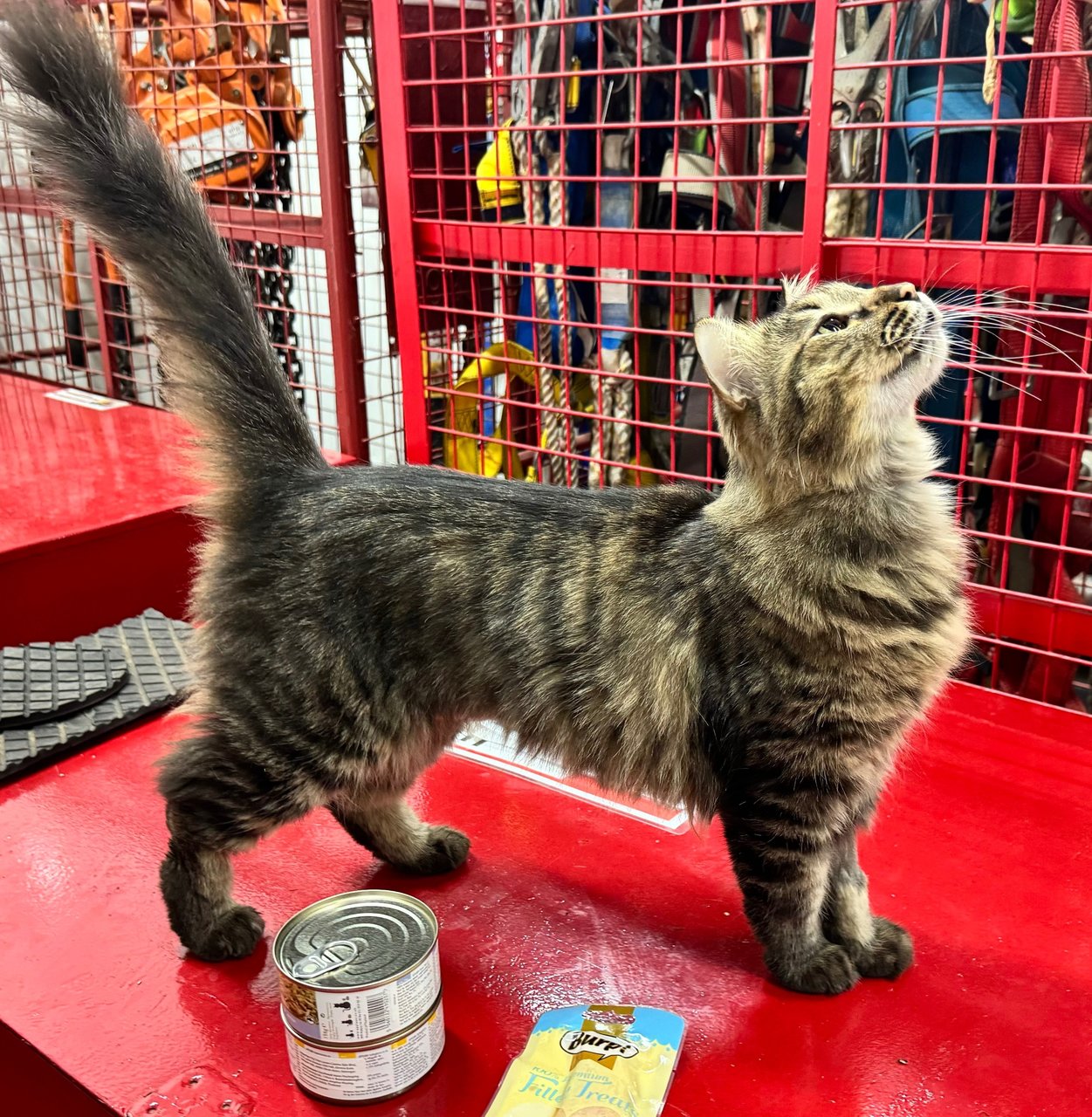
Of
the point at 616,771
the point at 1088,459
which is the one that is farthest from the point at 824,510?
the point at 1088,459

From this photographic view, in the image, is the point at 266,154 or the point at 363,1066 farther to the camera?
the point at 266,154

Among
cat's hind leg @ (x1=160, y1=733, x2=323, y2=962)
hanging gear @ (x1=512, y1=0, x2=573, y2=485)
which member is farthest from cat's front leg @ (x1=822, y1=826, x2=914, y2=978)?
hanging gear @ (x1=512, y1=0, x2=573, y2=485)

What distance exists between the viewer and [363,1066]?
1.05 metres

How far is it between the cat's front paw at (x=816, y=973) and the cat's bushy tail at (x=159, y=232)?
2.97 ft

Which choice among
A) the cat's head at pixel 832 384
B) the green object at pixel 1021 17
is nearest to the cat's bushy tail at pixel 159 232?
the cat's head at pixel 832 384

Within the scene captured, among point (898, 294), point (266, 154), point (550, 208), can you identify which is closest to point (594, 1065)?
point (898, 294)

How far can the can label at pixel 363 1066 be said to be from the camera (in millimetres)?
1046

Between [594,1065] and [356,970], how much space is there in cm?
28

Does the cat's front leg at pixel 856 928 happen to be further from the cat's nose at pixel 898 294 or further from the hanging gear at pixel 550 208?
the hanging gear at pixel 550 208

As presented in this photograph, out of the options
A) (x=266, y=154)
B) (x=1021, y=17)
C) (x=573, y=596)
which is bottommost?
(x=573, y=596)

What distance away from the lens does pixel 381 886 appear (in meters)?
1.45

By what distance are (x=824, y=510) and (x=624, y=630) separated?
0.29 m

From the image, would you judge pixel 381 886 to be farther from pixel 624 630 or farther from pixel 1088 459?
pixel 1088 459

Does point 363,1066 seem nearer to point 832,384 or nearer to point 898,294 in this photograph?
point 832,384
